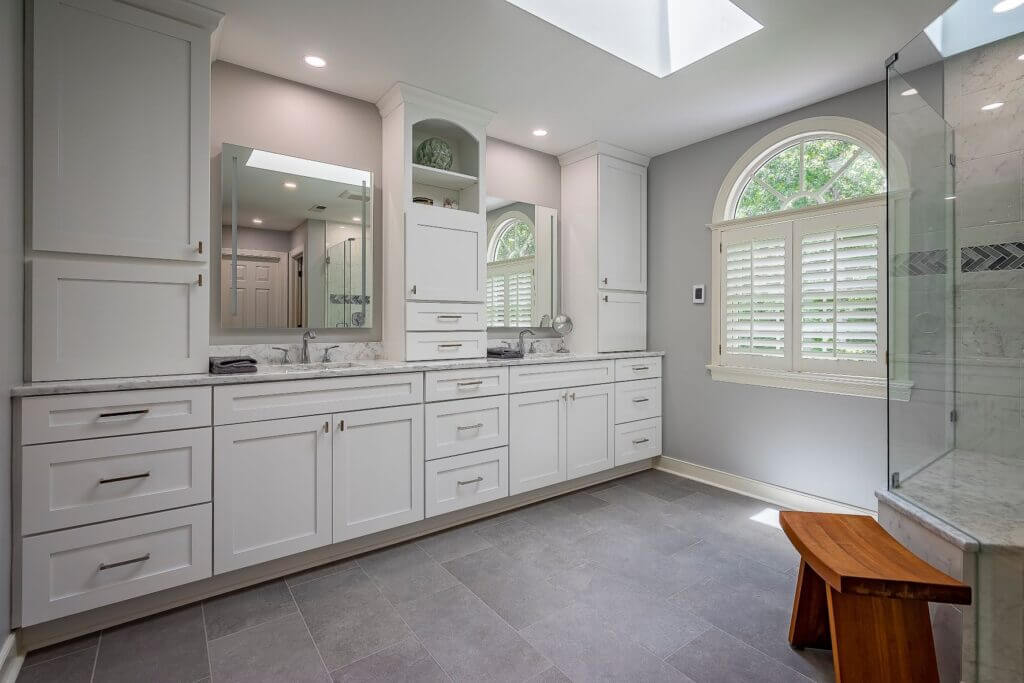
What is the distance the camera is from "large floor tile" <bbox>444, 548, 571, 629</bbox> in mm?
1945

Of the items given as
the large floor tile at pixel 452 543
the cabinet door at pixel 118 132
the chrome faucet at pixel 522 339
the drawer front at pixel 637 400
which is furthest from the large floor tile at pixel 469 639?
the drawer front at pixel 637 400

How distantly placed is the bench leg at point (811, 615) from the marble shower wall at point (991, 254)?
75 centimetres

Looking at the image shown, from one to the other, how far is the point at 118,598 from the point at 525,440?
2028 mm

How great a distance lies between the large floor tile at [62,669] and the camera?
5.12ft

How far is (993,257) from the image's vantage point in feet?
5.66

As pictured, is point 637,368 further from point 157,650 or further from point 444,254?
point 157,650

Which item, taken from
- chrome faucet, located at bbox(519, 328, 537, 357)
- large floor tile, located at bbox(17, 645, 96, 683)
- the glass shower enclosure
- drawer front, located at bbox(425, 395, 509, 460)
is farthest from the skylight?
large floor tile, located at bbox(17, 645, 96, 683)

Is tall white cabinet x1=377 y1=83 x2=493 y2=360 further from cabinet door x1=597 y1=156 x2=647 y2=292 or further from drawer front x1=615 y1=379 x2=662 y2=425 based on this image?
drawer front x1=615 y1=379 x2=662 y2=425

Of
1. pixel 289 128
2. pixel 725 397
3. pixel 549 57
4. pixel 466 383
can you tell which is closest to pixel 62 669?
pixel 466 383

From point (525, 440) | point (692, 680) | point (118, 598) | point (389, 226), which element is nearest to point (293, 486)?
point (118, 598)

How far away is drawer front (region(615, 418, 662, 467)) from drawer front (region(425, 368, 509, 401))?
3.84ft

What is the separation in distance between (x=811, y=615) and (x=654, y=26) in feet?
9.51

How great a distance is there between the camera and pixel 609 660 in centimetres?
166

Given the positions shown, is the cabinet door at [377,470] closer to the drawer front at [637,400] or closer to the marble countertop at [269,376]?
the marble countertop at [269,376]
